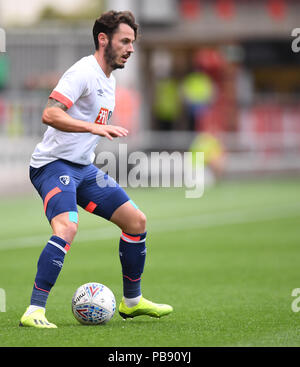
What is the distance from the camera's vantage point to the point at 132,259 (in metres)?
7.91

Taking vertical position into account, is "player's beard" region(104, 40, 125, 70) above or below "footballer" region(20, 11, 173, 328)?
above

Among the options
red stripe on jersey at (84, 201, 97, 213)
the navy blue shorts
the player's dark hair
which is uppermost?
the player's dark hair

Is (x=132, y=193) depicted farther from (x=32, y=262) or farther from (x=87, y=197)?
(x=87, y=197)

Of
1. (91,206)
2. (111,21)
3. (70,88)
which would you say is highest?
(111,21)

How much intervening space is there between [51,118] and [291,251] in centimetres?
682

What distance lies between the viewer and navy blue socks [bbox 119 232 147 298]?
310 inches

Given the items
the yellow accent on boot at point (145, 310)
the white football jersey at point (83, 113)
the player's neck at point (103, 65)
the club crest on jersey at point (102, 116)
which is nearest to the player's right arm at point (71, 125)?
the white football jersey at point (83, 113)

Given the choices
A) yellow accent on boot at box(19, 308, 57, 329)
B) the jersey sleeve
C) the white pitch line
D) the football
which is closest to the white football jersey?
the jersey sleeve

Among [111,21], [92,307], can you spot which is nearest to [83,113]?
[111,21]

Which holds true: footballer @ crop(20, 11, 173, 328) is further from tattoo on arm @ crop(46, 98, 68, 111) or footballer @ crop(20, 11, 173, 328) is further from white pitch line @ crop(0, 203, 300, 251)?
white pitch line @ crop(0, 203, 300, 251)

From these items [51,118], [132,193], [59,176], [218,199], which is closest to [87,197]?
[59,176]

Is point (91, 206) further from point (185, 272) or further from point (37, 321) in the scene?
point (185, 272)

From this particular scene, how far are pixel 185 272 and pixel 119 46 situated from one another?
4321mm

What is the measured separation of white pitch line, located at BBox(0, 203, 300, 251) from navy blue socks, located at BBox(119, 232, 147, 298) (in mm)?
5994
